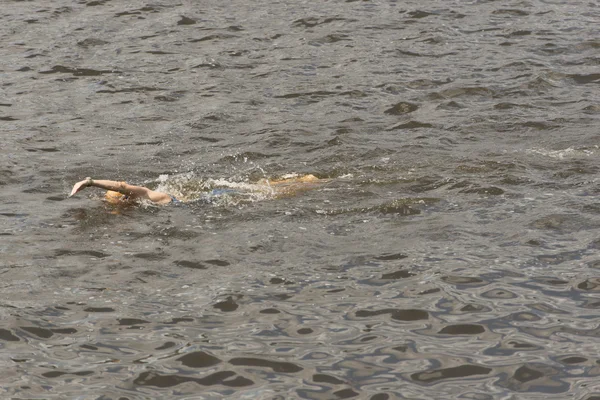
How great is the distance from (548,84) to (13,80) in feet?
34.3

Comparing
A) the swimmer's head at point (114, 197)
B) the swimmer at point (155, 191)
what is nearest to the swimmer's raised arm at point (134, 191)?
the swimmer at point (155, 191)

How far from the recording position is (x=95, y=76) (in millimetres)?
18656

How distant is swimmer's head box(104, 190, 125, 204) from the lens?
41.9ft

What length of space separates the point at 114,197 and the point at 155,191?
58 cm

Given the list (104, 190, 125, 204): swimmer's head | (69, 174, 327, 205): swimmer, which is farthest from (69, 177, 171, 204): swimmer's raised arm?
(104, 190, 125, 204): swimmer's head

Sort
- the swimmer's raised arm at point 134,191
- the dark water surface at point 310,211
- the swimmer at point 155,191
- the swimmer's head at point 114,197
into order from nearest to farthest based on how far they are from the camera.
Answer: the dark water surface at point 310,211 → the swimmer's raised arm at point 134,191 → the swimmer at point 155,191 → the swimmer's head at point 114,197

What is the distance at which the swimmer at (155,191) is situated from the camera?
1252 centimetres

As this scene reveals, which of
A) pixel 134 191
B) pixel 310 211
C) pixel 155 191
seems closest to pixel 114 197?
pixel 134 191

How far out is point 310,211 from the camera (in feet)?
40.5

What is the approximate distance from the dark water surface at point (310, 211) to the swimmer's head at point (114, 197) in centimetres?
16

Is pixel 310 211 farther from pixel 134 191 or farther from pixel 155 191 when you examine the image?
pixel 134 191

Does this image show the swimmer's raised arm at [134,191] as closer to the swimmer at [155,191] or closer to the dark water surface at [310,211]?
the swimmer at [155,191]

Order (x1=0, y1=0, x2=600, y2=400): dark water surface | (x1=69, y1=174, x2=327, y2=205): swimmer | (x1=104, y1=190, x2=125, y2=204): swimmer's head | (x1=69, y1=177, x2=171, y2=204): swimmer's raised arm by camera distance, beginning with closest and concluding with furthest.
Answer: (x1=0, y1=0, x2=600, y2=400): dark water surface → (x1=69, y1=177, x2=171, y2=204): swimmer's raised arm → (x1=69, y1=174, x2=327, y2=205): swimmer → (x1=104, y1=190, x2=125, y2=204): swimmer's head

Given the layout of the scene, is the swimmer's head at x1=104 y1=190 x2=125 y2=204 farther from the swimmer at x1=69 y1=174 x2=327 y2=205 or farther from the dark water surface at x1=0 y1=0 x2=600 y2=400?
the dark water surface at x1=0 y1=0 x2=600 y2=400
